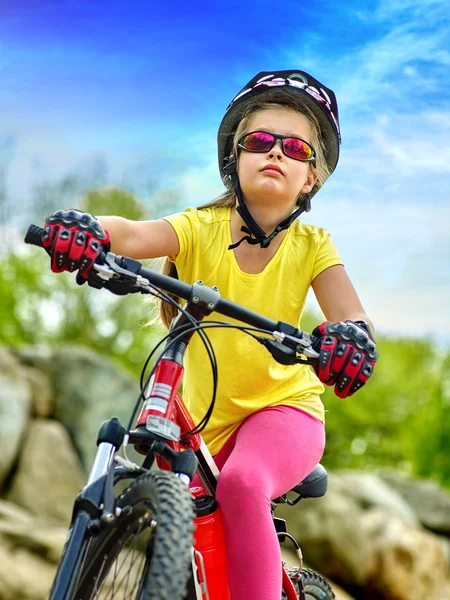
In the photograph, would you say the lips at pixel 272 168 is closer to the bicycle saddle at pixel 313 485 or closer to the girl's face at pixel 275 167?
the girl's face at pixel 275 167

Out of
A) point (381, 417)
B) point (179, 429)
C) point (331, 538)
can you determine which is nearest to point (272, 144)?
point (179, 429)

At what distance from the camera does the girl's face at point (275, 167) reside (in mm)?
2605

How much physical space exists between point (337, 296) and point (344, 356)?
65 cm

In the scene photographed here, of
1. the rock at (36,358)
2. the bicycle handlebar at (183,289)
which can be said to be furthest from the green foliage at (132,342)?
the bicycle handlebar at (183,289)

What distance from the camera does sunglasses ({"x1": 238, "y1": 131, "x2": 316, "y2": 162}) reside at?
Result: 2.61 metres

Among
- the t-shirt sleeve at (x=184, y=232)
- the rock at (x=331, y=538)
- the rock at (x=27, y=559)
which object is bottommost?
the rock at (x=27, y=559)

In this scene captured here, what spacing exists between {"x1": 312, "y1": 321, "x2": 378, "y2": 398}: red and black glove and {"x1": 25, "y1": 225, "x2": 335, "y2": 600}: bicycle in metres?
0.04

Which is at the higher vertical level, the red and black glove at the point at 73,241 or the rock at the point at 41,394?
the rock at the point at 41,394

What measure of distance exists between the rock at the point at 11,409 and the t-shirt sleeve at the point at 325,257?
9.09 m

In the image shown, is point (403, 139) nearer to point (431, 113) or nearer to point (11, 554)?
point (431, 113)

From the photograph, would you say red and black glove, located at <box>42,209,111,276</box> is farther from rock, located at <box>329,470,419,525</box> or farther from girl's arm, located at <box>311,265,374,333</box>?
rock, located at <box>329,470,419,525</box>

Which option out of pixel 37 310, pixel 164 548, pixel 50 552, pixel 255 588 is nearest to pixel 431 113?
pixel 255 588

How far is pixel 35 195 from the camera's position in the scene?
48.4 ft

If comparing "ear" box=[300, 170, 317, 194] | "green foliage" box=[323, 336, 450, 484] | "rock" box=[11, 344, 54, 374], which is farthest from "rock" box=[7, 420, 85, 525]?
"green foliage" box=[323, 336, 450, 484]
